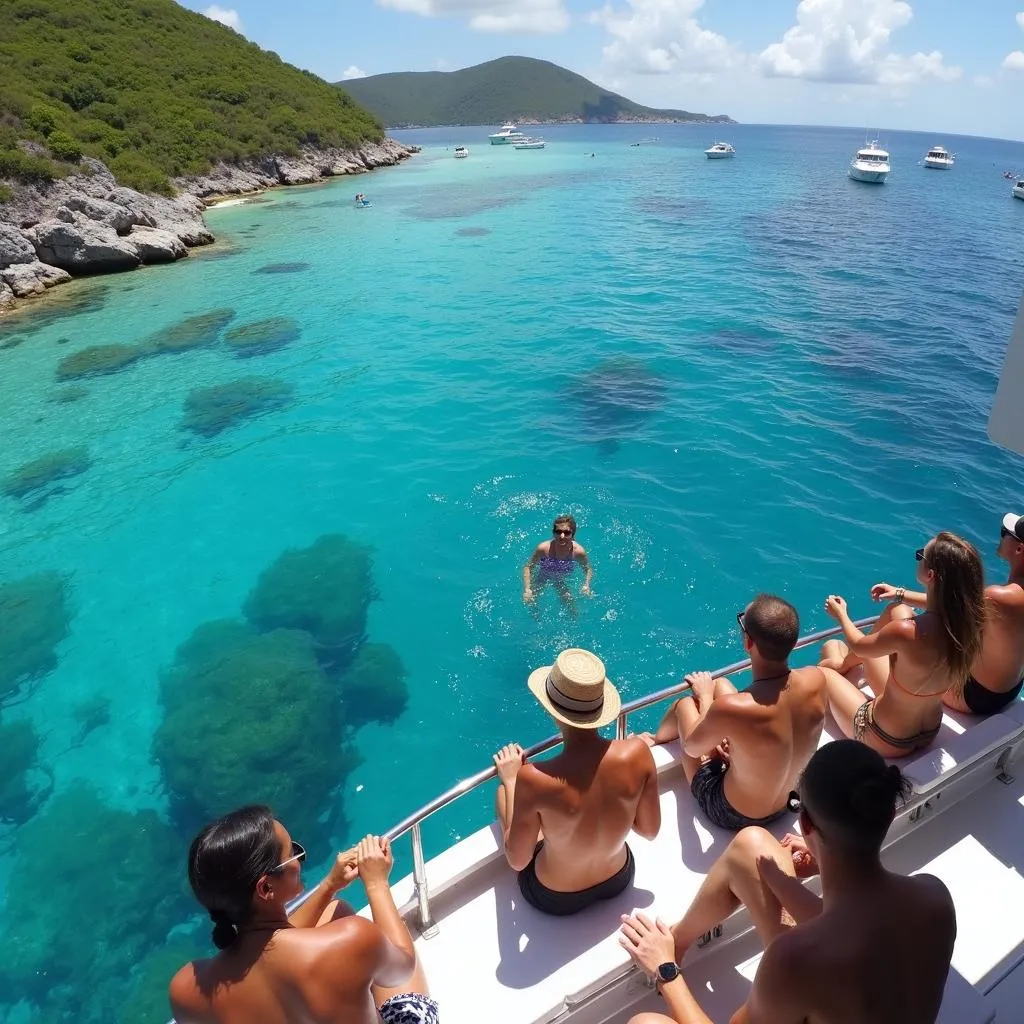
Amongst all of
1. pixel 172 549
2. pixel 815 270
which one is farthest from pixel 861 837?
pixel 815 270

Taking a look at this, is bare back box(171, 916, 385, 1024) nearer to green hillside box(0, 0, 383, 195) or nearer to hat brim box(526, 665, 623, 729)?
hat brim box(526, 665, 623, 729)

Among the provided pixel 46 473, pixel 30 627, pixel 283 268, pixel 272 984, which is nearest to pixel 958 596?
pixel 272 984

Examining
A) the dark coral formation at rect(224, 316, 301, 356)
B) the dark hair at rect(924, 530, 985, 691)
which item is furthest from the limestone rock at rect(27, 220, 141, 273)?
the dark hair at rect(924, 530, 985, 691)

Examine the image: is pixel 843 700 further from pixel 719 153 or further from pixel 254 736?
pixel 719 153

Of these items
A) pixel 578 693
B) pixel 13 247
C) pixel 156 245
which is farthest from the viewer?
pixel 156 245

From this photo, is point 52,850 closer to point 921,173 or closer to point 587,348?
point 587,348

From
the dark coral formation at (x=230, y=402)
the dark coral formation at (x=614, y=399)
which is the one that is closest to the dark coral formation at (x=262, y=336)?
the dark coral formation at (x=230, y=402)
